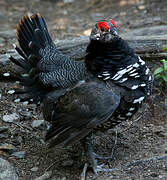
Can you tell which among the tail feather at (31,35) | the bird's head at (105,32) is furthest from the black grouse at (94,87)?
the tail feather at (31,35)

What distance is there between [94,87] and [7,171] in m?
1.52

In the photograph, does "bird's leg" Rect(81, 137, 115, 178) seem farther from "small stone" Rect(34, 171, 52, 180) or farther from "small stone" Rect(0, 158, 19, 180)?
"small stone" Rect(0, 158, 19, 180)

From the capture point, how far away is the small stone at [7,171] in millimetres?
4113

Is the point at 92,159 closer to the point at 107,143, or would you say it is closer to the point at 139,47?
the point at 107,143

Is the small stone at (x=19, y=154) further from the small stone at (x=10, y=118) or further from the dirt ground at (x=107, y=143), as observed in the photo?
the small stone at (x=10, y=118)

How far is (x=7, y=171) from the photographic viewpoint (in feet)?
13.7

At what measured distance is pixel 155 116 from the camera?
17.9 ft

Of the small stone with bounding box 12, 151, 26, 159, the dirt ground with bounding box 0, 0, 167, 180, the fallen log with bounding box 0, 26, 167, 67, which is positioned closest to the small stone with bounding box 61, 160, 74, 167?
the dirt ground with bounding box 0, 0, 167, 180

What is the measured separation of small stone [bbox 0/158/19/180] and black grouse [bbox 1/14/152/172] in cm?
69

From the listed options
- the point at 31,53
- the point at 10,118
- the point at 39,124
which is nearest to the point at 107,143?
the point at 39,124

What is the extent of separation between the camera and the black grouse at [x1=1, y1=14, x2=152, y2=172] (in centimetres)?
382

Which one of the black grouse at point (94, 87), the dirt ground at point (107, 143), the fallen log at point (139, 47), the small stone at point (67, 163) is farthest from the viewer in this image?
the fallen log at point (139, 47)

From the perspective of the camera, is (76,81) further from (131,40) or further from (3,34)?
(3,34)

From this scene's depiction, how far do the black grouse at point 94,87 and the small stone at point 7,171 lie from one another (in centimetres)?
69
